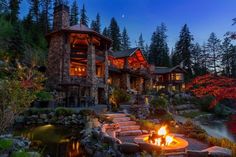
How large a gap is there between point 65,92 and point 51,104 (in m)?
3.44

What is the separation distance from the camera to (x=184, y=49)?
51.8 meters

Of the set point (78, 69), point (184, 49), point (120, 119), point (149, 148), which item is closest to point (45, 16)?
point (78, 69)

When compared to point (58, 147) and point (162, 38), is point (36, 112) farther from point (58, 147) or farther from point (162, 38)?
point (162, 38)

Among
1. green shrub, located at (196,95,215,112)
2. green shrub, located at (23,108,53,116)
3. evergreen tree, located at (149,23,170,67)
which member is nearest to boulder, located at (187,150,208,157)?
green shrub, located at (23,108,53,116)

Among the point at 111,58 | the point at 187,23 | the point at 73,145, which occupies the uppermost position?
the point at 187,23

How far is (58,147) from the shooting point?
428 inches

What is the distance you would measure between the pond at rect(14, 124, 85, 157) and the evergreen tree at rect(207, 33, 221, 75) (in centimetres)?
4946

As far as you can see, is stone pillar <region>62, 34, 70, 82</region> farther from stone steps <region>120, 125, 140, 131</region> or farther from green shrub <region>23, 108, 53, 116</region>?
stone steps <region>120, 125, 140, 131</region>

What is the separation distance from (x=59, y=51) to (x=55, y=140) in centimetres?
1320

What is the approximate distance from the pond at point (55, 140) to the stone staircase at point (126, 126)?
8.34ft

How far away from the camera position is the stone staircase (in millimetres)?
11900

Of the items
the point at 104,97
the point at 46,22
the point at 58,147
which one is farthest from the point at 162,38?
the point at 58,147

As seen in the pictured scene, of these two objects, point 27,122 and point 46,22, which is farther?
point 46,22

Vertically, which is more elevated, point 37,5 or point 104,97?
point 37,5
